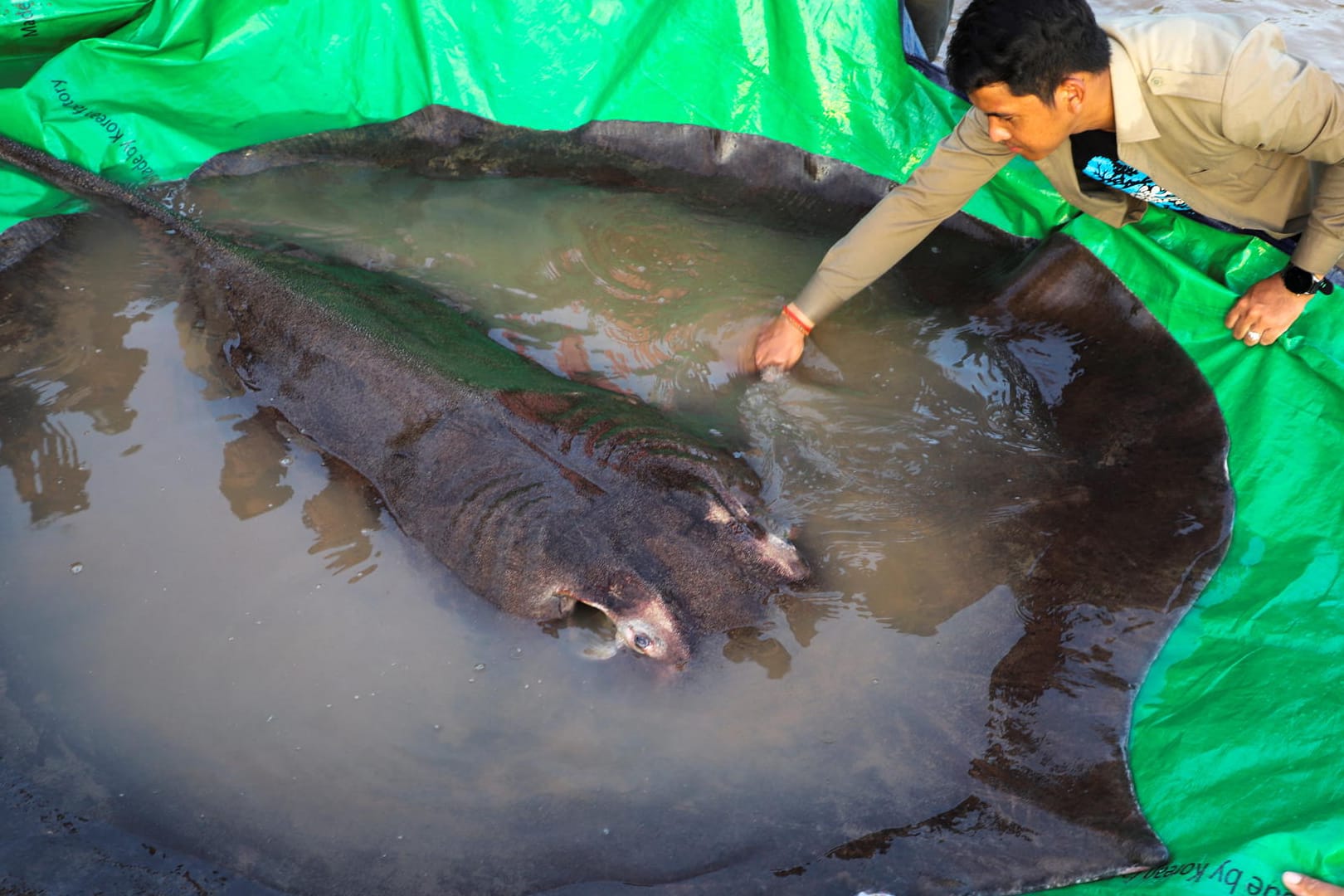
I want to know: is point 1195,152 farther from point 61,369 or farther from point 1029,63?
point 61,369

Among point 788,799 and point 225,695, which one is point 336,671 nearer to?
point 225,695

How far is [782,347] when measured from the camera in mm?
4227

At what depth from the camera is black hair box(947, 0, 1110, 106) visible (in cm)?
312

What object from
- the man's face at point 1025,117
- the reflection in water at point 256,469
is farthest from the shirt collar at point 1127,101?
the reflection in water at point 256,469

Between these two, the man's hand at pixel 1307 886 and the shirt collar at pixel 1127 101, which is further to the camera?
the shirt collar at pixel 1127 101

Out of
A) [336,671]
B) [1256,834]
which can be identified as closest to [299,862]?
[336,671]

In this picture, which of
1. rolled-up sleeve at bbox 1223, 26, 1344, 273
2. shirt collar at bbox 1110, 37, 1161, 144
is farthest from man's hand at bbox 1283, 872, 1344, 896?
shirt collar at bbox 1110, 37, 1161, 144

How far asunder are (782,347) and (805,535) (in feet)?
3.48

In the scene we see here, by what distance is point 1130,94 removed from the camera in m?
3.65

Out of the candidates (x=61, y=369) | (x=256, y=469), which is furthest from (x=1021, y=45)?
(x=61, y=369)

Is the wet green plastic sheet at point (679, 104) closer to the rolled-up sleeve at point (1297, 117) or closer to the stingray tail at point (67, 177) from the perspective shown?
the stingray tail at point (67, 177)

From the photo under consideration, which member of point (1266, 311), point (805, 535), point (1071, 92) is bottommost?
point (805, 535)

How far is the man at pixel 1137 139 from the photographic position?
3.24m

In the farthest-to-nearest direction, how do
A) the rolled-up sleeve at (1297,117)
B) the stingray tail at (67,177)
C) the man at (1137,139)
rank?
the stingray tail at (67,177) → the rolled-up sleeve at (1297,117) → the man at (1137,139)
